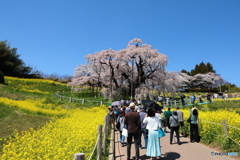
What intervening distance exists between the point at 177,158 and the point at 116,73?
920 inches

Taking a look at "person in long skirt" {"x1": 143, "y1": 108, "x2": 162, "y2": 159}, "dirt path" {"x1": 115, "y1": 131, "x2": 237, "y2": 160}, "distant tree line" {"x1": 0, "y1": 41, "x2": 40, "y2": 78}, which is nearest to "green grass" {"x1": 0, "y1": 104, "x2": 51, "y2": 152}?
"dirt path" {"x1": 115, "y1": 131, "x2": 237, "y2": 160}

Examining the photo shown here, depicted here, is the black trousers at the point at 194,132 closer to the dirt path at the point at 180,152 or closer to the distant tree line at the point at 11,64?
the dirt path at the point at 180,152

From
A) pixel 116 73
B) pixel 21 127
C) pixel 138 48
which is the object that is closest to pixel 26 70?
pixel 116 73

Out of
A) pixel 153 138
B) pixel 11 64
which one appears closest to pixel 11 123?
pixel 153 138

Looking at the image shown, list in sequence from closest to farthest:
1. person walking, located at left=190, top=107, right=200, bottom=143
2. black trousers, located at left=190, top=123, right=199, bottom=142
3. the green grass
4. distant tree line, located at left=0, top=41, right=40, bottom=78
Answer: person walking, located at left=190, top=107, right=200, bottom=143, black trousers, located at left=190, top=123, right=199, bottom=142, the green grass, distant tree line, located at left=0, top=41, right=40, bottom=78

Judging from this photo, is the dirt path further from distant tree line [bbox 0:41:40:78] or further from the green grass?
distant tree line [bbox 0:41:40:78]

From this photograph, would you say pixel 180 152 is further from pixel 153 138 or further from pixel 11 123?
pixel 11 123

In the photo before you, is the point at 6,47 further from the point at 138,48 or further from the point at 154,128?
the point at 154,128

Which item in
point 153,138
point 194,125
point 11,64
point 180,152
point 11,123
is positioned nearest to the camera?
point 153,138

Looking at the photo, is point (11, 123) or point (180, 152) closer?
point (180, 152)

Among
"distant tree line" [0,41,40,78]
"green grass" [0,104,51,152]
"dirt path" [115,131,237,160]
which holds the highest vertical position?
"distant tree line" [0,41,40,78]

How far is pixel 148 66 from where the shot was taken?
26.7 m

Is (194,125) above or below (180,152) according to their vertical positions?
above

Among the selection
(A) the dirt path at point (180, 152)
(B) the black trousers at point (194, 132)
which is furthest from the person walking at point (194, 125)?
(A) the dirt path at point (180, 152)
